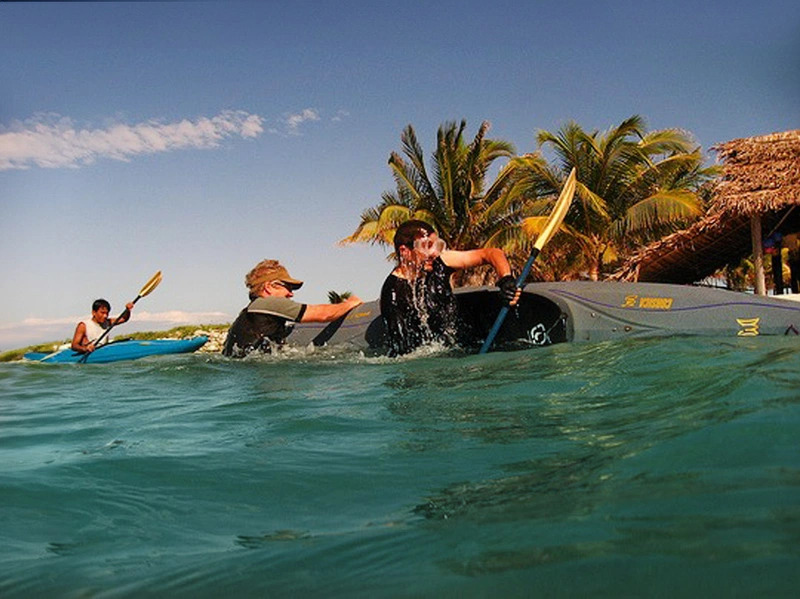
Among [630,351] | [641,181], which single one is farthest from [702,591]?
[641,181]

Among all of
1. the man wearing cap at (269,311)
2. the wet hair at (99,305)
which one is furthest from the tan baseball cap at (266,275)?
the wet hair at (99,305)

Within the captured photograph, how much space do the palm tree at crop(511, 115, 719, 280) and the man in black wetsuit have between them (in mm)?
12496

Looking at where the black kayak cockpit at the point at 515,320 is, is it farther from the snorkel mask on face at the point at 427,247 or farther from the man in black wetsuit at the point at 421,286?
the snorkel mask on face at the point at 427,247

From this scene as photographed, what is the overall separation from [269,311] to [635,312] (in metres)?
3.23

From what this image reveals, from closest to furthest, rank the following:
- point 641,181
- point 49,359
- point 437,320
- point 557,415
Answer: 1. point 557,415
2. point 437,320
3. point 49,359
4. point 641,181

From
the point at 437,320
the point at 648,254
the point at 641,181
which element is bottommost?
the point at 437,320

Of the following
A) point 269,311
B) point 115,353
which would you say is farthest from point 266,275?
point 115,353

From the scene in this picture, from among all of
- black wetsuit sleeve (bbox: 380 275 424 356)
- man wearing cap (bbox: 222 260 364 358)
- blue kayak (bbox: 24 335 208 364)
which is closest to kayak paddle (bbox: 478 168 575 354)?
black wetsuit sleeve (bbox: 380 275 424 356)

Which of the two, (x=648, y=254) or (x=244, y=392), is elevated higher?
(x=648, y=254)

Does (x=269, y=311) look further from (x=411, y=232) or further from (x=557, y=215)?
(x=557, y=215)

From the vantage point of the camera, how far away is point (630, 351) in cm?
432

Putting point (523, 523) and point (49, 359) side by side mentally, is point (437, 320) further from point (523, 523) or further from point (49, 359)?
point (49, 359)

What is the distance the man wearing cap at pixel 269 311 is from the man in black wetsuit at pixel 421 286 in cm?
91

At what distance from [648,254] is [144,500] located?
40.0ft
